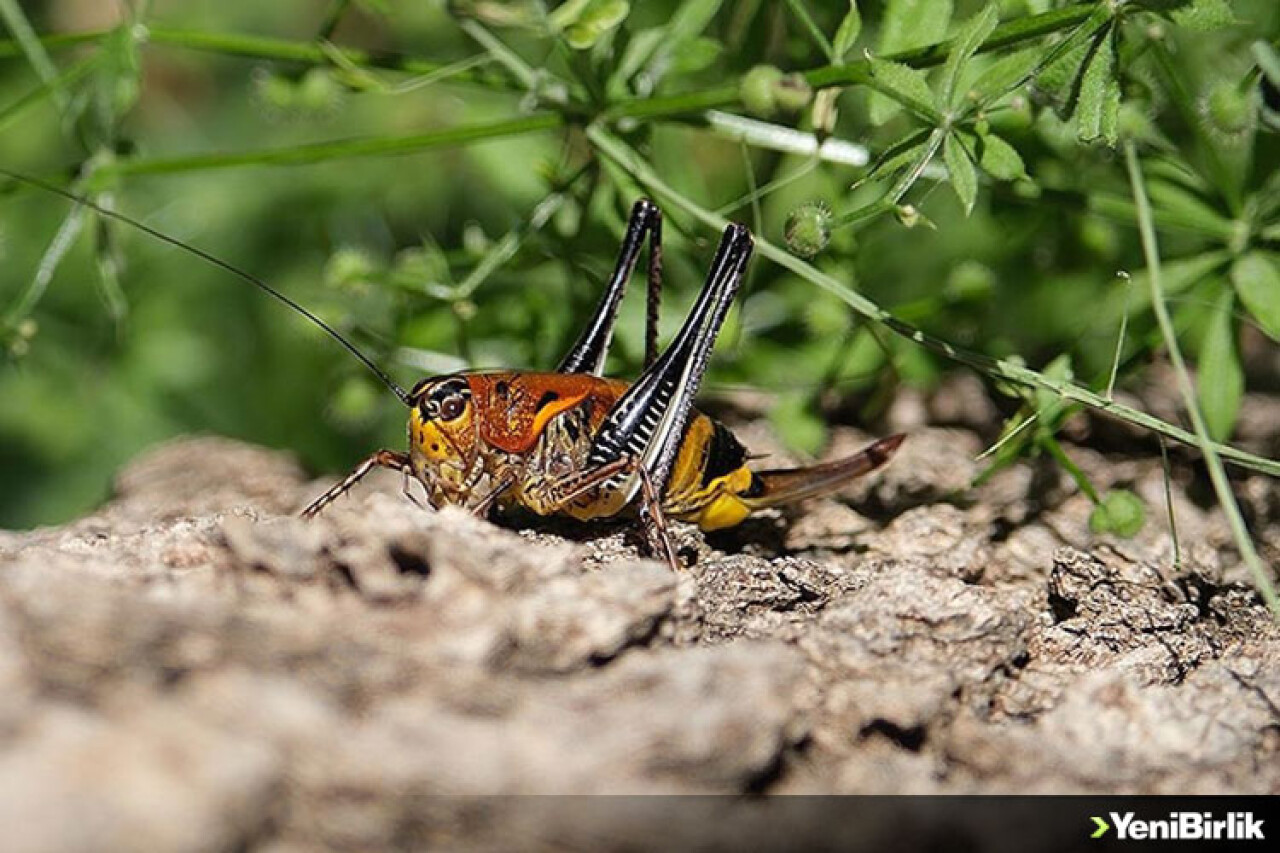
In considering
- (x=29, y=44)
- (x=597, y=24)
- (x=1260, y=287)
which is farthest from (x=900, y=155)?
(x=29, y=44)

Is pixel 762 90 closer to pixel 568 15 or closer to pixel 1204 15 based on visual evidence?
pixel 568 15

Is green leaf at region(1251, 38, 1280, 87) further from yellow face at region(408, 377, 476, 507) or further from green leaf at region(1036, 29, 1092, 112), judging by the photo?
yellow face at region(408, 377, 476, 507)

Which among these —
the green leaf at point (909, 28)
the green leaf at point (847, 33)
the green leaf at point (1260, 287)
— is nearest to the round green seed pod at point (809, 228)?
the green leaf at point (909, 28)

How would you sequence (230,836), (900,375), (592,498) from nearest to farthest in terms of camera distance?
(230,836) < (592,498) < (900,375)

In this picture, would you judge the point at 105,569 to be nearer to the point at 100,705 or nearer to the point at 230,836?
the point at 100,705

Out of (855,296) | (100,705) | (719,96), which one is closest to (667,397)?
(855,296)

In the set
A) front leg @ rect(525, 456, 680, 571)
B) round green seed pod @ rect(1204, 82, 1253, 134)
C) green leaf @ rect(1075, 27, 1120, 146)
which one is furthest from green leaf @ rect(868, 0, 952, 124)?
front leg @ rect(525, 456, 680, 571)

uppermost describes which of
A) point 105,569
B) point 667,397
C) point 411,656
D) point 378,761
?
point 667,397
